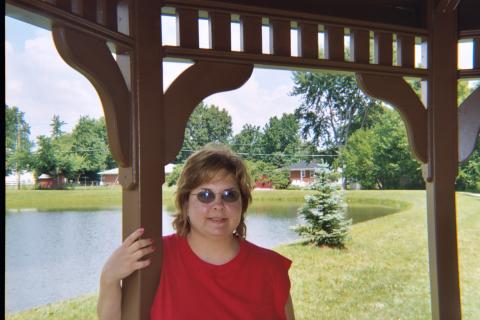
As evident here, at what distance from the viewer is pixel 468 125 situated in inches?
65.4

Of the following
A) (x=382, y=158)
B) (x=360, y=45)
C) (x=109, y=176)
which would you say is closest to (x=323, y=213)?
(x=382, y=158)

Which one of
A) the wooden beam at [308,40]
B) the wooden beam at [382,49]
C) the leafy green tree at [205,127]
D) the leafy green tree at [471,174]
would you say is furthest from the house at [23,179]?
the leafy green tree at [471,174]

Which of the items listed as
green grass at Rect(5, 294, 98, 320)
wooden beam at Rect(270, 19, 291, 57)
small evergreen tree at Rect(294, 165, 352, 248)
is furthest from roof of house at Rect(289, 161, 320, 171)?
wooden beam at Rect(270, 19, 291, 57)

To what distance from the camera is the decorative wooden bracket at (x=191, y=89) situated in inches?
47.6

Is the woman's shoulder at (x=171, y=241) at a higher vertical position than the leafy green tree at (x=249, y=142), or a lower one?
lower

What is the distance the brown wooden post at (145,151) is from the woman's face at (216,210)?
0.34 feet

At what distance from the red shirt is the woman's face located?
0.08 m

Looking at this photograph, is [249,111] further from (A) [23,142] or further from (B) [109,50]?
(B) [109,50]

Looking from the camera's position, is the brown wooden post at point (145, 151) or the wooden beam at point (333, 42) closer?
the brown wooden post at point (145, 151)

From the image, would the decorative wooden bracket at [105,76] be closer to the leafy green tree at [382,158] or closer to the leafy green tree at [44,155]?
the leafy green tree at [44,155]

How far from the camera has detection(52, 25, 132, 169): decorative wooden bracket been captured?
0.97 metres

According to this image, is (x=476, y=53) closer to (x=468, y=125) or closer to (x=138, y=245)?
(x=468, y=125)

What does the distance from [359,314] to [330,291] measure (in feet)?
1.56

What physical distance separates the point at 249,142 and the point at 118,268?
466cm
